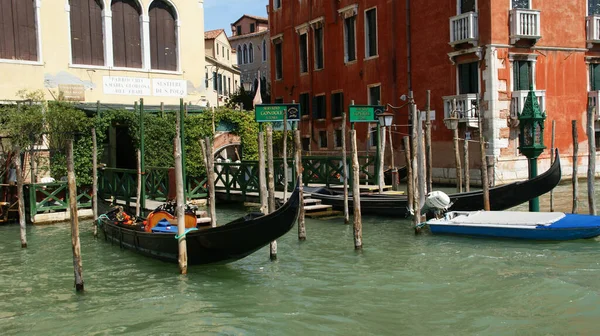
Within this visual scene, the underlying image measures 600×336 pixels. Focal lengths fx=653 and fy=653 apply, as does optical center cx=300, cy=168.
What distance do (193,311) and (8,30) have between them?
8877mm

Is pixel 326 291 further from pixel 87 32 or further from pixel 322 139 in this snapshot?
pixel 322 139

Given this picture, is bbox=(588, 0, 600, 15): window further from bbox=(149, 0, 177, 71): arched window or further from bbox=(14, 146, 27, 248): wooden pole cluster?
bbox=(14, 146, 27, 248): wooden pole cluster

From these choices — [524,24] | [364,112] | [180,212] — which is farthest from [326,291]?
[524,24]

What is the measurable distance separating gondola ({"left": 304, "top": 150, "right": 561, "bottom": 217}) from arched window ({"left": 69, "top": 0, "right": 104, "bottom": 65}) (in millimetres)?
5572

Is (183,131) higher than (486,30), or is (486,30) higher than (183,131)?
(486,30)

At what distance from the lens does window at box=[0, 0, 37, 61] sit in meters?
12.9

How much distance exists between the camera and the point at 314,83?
75.9 feet

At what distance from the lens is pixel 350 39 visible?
69.6ft

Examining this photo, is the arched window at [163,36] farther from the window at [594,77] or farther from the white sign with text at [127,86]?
the window at [594,77]

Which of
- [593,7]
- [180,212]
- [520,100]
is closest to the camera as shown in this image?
[180,212]

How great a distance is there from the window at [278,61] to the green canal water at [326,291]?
15.8 meters

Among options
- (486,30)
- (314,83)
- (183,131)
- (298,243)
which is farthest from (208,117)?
(314,83)

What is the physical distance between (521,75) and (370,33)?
5390 mm

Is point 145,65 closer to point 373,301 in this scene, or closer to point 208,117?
point 208,117
